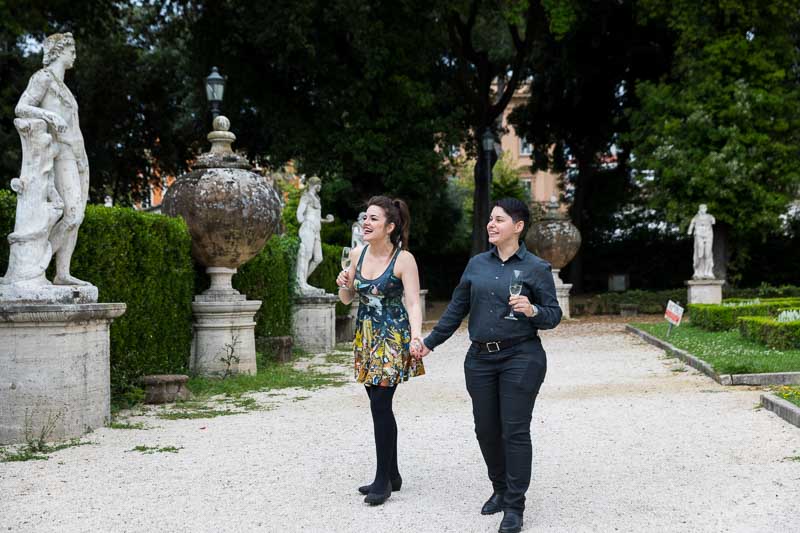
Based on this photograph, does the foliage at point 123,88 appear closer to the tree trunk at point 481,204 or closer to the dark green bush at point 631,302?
the tree trunk at point 481,204

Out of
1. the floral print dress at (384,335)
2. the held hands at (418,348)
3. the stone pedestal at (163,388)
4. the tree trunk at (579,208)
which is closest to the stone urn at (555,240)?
the tree trunk at (579,208)

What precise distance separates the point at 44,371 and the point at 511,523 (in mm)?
4297

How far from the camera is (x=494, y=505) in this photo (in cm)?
501

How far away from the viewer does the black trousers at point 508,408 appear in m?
4.72

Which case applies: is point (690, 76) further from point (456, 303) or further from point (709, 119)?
point (456, 303)

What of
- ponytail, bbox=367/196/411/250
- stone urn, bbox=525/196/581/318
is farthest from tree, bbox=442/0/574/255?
ponytail, bbox=367/196/411/250

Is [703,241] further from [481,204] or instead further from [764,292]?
[481,204]

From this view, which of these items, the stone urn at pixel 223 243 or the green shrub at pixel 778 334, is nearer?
the stone urn at pixel 223 243

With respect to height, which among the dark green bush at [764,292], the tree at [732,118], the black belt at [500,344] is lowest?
the dark green bush at [764,292]

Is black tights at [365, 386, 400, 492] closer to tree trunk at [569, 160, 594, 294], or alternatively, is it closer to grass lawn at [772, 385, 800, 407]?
grass lawn at [772, 385, 800, 407]

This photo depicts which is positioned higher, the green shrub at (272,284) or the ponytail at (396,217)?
the ponytail at (396,217)

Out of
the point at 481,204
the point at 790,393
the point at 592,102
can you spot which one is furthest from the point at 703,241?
the point at 790,393

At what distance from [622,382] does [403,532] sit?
6892mm

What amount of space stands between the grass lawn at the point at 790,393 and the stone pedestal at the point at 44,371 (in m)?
5.86
